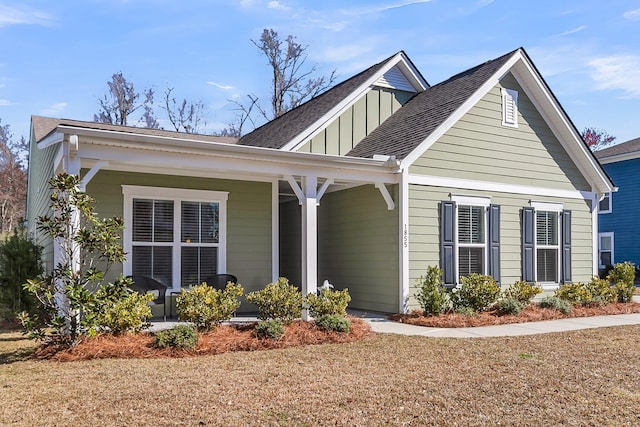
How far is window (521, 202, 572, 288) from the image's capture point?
12.9 meters

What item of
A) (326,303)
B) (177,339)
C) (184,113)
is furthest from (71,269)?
(184,113)

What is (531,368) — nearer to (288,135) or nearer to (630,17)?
(288,135)

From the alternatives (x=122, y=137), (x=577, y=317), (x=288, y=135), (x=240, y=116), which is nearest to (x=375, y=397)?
(x=122, y=137)

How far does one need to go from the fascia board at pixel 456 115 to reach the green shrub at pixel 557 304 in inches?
158

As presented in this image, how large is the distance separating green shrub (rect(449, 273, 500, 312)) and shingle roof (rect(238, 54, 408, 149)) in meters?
4.77

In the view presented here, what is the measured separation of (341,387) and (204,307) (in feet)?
10.1

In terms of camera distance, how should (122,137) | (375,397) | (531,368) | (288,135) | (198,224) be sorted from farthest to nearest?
(288,135), (198,224), (122,137), (531,368), (375,397)

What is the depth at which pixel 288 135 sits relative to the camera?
13.3 m

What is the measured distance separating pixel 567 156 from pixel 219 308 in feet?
31.5

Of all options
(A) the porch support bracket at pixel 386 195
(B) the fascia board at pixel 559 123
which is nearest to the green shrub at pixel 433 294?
(A) the porch support bracket at pixel 386 195

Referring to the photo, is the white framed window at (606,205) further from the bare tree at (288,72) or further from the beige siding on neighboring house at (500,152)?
the bare tree at (288,72)

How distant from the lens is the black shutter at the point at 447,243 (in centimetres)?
1140

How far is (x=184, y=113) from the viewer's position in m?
32.3

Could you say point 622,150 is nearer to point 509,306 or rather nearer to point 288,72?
point 509,306
